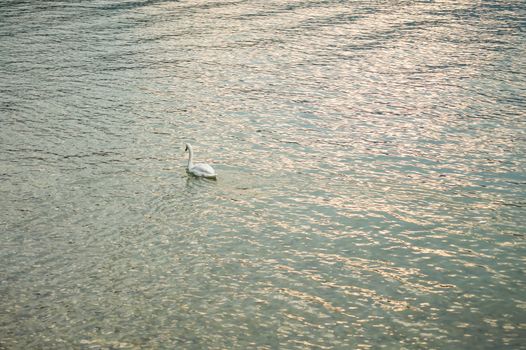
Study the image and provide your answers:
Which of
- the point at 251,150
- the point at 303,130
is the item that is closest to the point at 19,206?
the point at 251,150

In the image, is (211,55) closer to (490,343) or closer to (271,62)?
(271,62)

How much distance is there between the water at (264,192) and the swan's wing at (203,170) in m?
0.22

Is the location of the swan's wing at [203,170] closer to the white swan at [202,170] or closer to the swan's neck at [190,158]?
the white swan at [202,170]

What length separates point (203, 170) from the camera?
15.7 meters

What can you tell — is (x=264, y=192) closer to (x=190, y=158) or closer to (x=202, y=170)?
(x=202, y=170)

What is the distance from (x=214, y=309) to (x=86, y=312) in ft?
6.56

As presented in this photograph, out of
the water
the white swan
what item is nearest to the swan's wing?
the white swan

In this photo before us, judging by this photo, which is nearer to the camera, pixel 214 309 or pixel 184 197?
pixel 214 309

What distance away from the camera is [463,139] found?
18125 mm

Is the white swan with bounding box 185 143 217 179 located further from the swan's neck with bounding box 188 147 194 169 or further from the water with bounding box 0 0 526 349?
the water with bounding box 0 0 526 349

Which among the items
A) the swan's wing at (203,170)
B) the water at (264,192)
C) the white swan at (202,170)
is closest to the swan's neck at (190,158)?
the white swan at (202,170)

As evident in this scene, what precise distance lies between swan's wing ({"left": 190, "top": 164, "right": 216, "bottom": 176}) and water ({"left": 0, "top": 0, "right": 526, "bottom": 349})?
22 cm

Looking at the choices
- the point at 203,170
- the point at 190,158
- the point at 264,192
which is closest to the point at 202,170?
the point at 203,170

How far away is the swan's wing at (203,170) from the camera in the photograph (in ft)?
51.5
